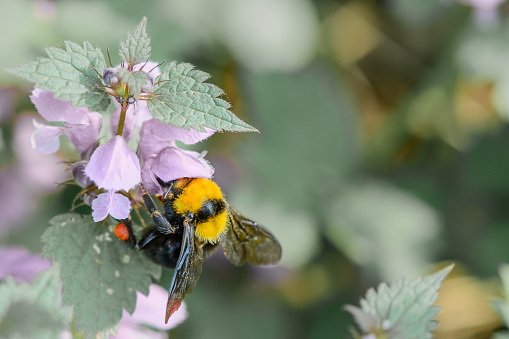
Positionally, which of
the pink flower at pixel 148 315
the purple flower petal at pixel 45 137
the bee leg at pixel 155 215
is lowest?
the pink flower at pixel 148 315

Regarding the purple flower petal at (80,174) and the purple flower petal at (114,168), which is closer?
the purple flower petal at (114,168)

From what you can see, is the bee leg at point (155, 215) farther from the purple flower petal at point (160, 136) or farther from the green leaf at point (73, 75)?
the green leaf at point (73, 75)

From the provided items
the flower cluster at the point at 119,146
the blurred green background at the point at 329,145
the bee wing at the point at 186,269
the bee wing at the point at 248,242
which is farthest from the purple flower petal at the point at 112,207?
the blurred green background at the point at 329,145

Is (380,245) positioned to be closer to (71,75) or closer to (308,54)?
(308,54)

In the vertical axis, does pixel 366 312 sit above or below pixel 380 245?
above

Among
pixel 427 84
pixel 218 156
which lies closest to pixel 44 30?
pixel 218 156

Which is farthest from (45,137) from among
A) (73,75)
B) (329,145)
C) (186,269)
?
(329,145)
